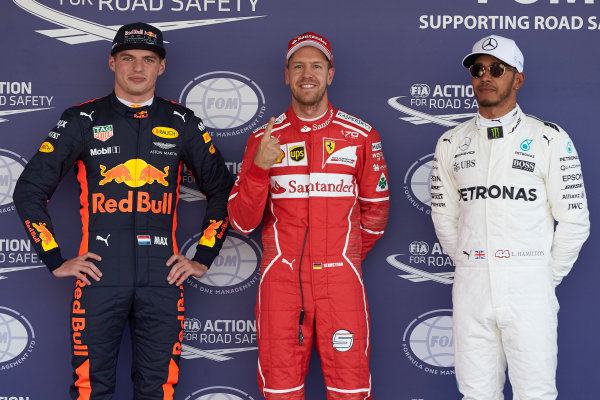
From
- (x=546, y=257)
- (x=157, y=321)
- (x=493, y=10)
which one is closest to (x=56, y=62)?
(x=157, y=321)

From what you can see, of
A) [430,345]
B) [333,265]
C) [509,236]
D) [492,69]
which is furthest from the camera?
[430,345]

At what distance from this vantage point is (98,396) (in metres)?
2.79

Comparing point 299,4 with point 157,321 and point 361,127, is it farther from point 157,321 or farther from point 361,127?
point 157,321

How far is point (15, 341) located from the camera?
3.36 m

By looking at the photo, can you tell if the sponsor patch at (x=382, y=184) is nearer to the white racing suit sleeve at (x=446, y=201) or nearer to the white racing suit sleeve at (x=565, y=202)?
the white racing suit sleeve at (x=446, y=201)

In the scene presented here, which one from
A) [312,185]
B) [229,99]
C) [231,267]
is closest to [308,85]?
[312,185]

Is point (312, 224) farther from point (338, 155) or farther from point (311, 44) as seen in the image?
point (311, 44)

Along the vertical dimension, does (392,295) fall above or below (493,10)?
below

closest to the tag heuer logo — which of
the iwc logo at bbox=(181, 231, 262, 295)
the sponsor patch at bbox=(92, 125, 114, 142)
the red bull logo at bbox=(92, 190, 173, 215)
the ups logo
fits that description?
the sponsor patch at bbox=(92, 125, 114, 142)

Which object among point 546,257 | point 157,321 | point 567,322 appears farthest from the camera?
point 567,322

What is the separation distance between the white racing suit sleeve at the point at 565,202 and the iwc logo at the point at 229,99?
1458 mm

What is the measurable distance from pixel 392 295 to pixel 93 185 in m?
1.55

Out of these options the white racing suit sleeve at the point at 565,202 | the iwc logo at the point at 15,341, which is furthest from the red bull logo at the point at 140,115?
the white racing suit sleeve at the point at 565,202

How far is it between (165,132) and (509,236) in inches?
61.6
